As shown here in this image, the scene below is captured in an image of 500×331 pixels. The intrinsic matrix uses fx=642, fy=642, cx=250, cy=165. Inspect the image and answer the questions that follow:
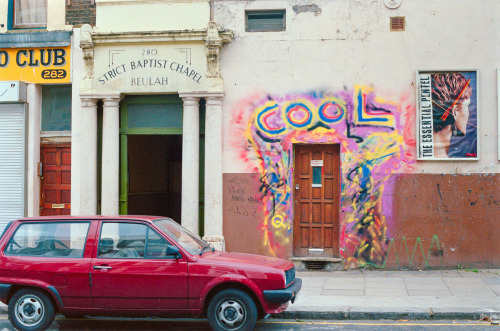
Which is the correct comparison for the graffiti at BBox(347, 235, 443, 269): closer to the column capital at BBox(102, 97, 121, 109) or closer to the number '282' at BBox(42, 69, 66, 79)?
the column capital at BBox(102, 97, 121, 109)

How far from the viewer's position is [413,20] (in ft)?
42.9

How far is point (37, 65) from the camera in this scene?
14.5m

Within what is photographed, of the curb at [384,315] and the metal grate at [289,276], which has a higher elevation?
the metal grate at [289,276]

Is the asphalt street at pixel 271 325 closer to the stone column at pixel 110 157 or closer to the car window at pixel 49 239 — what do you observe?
the car window at pixel 49 239

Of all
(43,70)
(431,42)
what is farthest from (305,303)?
(43,70)

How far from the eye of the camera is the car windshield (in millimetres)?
8570

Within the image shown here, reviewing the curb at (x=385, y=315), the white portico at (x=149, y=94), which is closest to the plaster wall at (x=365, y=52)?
the white portico at (x=149, y=94)

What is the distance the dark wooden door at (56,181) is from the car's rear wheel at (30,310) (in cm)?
633

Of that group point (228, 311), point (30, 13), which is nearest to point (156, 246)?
point (228, 311)

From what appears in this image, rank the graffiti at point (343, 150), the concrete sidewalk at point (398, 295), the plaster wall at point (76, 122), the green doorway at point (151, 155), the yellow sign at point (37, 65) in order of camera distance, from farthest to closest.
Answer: the yellow sign at point (37, 65)
the plaster wall at point (76, 122)
the green doorway at point (151, 155)
the graffiti at point (343, 150)
the concrete sidewalk at point (398, 295)

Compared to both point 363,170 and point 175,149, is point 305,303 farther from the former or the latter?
point 175,149

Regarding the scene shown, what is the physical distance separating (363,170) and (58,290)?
6.94m

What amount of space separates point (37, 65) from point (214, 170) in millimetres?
4770

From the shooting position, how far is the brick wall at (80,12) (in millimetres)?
14227
